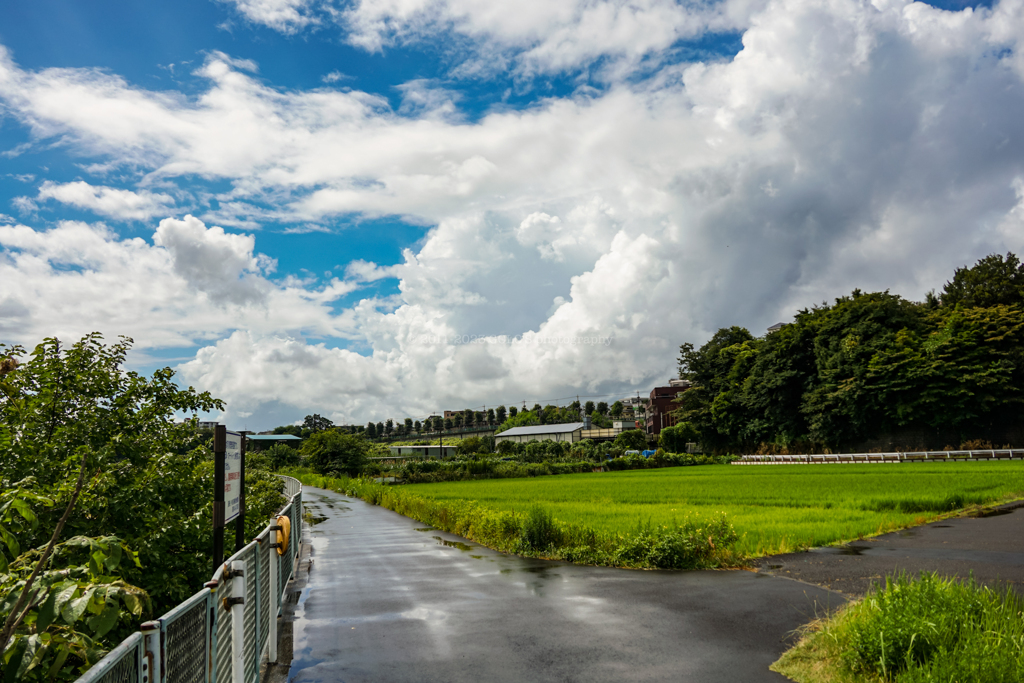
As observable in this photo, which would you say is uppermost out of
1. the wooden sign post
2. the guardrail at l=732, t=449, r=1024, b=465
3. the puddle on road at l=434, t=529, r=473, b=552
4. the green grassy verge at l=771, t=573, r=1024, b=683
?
the wooden sign post

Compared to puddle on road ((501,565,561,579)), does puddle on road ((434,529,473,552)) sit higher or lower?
lower

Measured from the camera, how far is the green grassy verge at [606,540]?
13.0 meters

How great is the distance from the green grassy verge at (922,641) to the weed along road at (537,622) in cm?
64

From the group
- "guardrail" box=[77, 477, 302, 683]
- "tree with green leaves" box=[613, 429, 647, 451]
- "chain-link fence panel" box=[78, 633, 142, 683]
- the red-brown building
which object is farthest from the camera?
Answer: the red-brown building

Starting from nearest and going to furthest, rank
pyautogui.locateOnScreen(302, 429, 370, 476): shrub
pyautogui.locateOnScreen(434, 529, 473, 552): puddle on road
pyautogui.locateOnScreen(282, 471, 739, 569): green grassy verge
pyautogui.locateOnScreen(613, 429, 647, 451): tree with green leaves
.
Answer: pyautogui.locateOnScreen(282, 471, 739, 569): green grassy verge, pyautogui.locateOnScreen(434, 529, 473, 552): puddle on road, pyautogui.locateOnScreen(302, 429, 370, 476): shrub, pyautogui.locateOnScreen(613, 429, 647, 451): tree with green leaves

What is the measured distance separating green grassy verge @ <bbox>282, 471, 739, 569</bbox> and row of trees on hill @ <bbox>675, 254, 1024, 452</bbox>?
5379 centimetres

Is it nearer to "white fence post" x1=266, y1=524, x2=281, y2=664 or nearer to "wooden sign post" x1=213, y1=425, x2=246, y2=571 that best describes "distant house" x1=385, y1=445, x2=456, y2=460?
"white fence post" x1=266, y1=524, x2=281, y2=664

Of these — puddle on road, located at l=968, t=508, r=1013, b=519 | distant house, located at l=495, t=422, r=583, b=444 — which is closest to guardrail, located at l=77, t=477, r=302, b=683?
puddle on road, located at l=968, t=508, r=1013, b=519

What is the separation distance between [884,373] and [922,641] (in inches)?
2487

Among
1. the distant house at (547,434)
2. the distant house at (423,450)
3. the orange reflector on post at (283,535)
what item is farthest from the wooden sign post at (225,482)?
the distant house at (423,450)

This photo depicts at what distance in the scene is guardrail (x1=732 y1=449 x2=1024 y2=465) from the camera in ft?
169

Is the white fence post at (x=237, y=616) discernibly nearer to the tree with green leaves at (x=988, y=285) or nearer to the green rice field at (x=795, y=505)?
the green rice field at (x=795, y=505)

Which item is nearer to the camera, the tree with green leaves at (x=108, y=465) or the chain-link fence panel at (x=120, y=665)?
the chain-link fence panel at (x=120, y=665)

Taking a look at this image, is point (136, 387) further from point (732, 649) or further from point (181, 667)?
point (732, 649)
